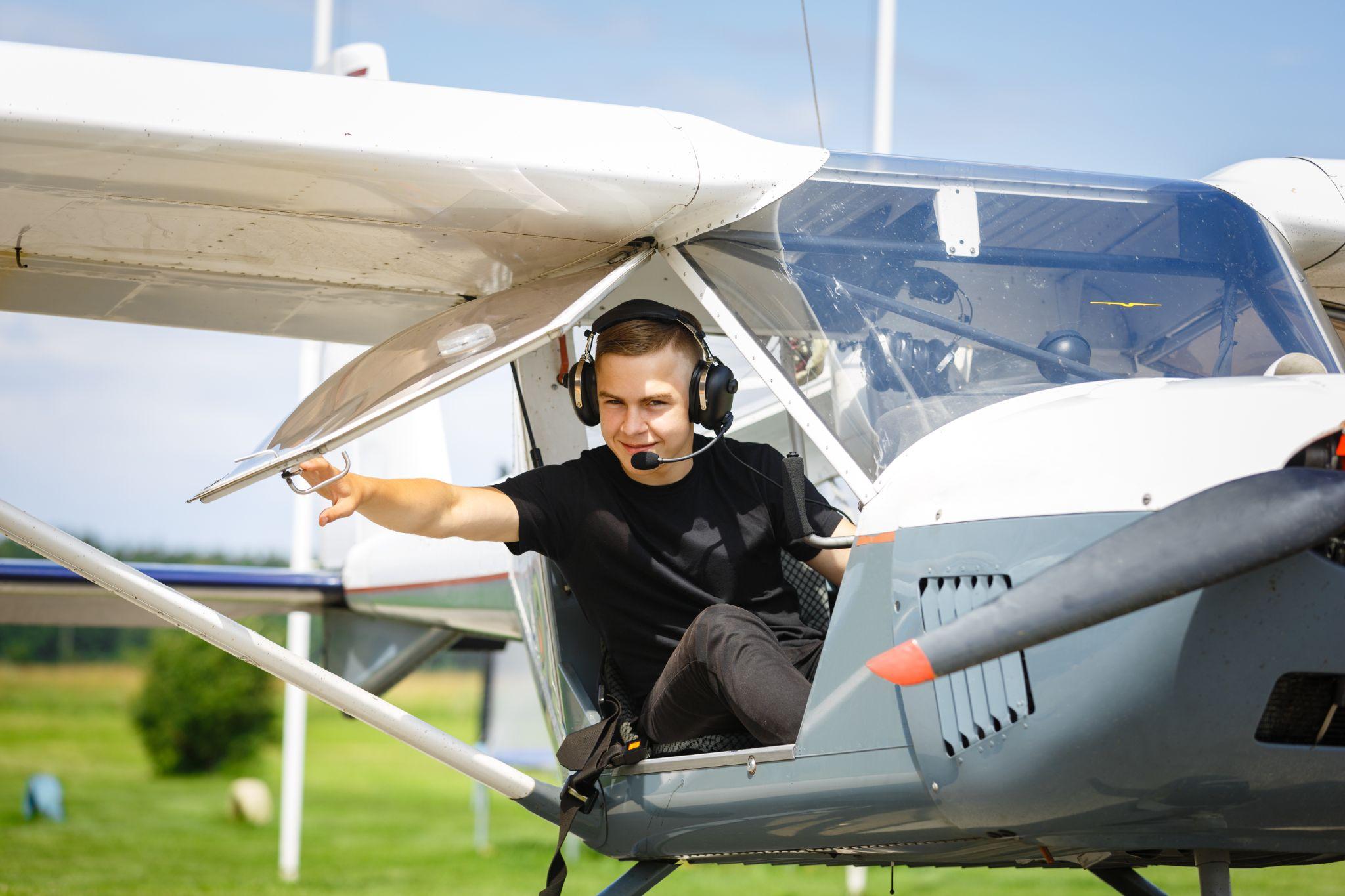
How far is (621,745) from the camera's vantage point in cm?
322

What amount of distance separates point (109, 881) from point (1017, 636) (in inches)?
440

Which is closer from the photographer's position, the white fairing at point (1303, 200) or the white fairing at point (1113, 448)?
the white fairing at point (1113, 448)

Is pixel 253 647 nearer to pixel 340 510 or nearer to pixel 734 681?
pixel 340 510

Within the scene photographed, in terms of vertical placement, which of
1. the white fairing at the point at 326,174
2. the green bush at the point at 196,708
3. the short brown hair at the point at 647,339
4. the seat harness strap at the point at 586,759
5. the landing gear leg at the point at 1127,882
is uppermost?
the white fairing at the point at 326,174

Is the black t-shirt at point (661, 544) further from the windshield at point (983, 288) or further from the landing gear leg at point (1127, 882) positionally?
the landing gear leg at point (1127, 882)

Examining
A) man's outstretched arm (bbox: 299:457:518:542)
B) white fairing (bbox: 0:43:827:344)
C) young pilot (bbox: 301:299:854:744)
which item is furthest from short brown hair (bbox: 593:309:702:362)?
man's outstretched arm (bbox: 299:457:518:542)

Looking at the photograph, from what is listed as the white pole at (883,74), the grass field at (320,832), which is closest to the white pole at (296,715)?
the grass field at (320,832)

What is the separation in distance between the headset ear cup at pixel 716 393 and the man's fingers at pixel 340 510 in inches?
33.5

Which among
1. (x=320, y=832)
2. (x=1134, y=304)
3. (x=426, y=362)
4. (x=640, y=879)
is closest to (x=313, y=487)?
(x=426, y=362)

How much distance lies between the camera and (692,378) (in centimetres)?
314

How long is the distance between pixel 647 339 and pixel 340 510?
87 cm

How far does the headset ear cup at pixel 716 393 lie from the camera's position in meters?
3.13

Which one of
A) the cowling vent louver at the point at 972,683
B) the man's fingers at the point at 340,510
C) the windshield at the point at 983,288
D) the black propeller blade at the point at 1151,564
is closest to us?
the black propeller blade at the point at 1151,564

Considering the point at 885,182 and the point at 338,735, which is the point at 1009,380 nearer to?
the point at 885,182
